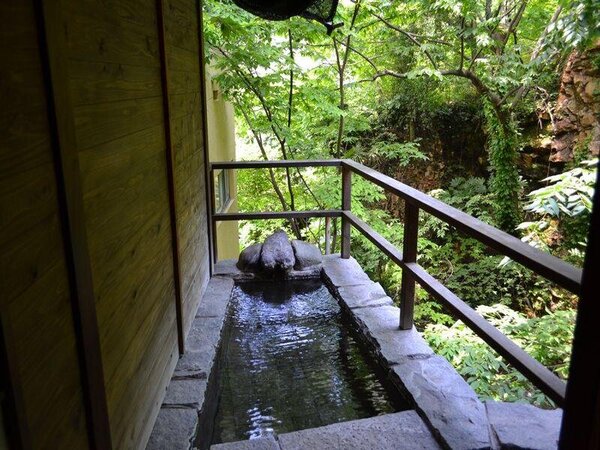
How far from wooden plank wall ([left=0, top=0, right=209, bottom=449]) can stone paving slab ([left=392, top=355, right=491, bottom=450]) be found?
131 cm

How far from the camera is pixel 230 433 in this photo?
2297 millimetres

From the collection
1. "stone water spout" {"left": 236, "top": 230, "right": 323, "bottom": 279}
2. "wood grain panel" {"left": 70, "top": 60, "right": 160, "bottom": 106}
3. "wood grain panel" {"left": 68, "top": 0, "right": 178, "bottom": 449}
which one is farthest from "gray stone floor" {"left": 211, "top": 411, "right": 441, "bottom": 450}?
"stone water spout" {"left": 236, "top": 230, "right": 323, "bottom": 279}

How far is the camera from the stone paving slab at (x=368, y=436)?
2045 mm

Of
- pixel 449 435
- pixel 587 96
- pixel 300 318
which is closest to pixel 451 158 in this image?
pixel 587 96

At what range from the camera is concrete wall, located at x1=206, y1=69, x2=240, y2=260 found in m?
6.47

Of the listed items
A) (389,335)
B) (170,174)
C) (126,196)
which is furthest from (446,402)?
(170,174)

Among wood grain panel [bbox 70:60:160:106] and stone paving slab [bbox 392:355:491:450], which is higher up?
wood grain panel [bbox 70:60:160:106]

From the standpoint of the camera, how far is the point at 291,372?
2.81m

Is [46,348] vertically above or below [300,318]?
above

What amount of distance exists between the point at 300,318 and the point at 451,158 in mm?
8120

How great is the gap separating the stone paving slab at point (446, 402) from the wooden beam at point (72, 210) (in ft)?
4.78

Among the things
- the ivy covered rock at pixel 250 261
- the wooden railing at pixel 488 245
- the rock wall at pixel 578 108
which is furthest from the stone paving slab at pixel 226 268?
the rock wall at pixel 578 108

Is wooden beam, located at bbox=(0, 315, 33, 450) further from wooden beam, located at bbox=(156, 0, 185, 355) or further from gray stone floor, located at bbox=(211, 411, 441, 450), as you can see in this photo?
wooden beam, located at bbox=(156, 0, 185, 355)

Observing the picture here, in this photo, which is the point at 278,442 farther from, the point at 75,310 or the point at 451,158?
the point at 451,158
